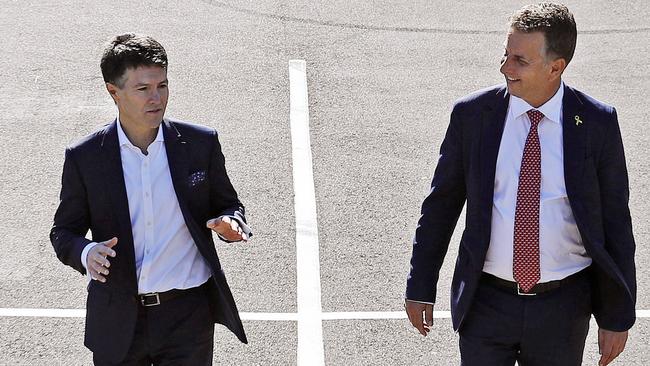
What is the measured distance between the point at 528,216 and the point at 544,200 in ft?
0.35

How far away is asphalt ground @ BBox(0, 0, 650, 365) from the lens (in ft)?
24.1

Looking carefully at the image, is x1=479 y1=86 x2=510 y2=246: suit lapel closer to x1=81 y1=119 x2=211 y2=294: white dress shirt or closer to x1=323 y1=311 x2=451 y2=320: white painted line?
x1=81 y1=119 x2=211 y2=294: white dress shirt

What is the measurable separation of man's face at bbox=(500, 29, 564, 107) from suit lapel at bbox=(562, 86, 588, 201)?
0.15m

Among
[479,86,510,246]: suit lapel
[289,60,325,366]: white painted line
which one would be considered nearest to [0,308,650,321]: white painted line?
[289,60,325,366]: white painted line

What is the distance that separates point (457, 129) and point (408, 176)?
4.38 m

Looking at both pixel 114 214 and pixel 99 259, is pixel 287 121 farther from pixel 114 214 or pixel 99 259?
pixel 99 259

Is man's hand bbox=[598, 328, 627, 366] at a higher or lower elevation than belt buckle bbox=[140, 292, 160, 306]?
lower

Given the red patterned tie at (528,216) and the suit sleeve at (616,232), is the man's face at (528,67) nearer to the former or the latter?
the red patterned tie at (528,216)

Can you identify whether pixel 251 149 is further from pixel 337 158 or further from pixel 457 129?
pixel 457 129

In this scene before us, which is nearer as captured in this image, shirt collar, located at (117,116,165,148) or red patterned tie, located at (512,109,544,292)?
red patterned tie, located at (512,109,544,292)

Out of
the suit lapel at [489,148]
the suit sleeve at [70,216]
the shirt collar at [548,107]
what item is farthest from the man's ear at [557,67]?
the suit sleeve at [70,216]

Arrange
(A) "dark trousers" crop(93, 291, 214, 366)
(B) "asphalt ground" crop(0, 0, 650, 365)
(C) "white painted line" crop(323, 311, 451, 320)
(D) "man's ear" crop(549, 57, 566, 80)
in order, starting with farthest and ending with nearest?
(C) "white painted line" crop(323, 311, 451, 320), (B) "asphalt ground" crop(0, 0, 650, 365), (A) "dark trousers" crop(93, 291, 214, 366), (D) "man's ear" crop(549, 57, 566, 80)

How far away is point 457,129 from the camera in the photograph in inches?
198

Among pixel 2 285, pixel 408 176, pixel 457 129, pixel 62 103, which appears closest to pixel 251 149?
pixel 408 176
